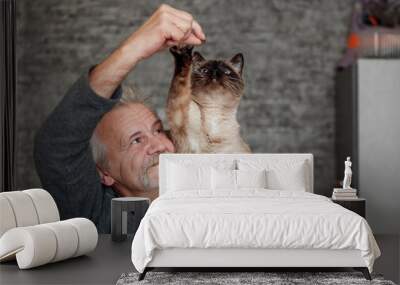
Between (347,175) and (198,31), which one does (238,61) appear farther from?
(347,175)

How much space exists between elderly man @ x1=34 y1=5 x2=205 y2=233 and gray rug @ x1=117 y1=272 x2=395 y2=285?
2.29 m

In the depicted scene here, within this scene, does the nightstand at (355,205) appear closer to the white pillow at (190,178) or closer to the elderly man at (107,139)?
the white pillow at (190,178)

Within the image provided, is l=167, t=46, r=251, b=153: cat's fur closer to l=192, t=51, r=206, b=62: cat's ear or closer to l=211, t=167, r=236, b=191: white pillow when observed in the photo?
l=192, t=51, r=206, b=62: cat's ear

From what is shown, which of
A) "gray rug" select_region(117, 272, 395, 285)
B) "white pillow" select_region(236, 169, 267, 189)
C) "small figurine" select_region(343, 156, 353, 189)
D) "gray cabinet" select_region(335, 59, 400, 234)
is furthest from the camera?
"gray cabinet" select_region(335, 59, 400, 234)

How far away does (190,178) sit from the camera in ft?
19.8

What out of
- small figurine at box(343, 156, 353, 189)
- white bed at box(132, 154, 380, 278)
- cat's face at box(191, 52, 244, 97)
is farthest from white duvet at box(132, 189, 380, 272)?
cat's face at box(191, 52, 244, 97)

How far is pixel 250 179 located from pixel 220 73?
1.44m

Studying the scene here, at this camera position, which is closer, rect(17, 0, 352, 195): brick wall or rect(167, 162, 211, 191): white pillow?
rect(167, 162, 211, 191): white pillow

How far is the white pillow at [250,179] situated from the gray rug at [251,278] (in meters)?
1.43

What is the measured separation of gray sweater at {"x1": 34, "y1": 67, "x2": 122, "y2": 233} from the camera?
21.9 ft

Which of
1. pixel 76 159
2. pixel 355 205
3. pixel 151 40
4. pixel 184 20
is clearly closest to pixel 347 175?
pixel 355 205

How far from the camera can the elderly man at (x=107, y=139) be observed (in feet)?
22.0

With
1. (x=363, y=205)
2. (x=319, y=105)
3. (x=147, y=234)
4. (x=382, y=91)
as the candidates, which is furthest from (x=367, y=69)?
(x=147, y=234)

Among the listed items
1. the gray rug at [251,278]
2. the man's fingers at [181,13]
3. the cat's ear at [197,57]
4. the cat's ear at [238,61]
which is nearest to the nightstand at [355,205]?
the gray rug at [251,278]
